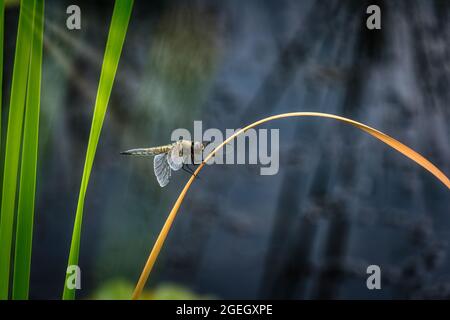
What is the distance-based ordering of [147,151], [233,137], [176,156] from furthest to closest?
[147,151], [176,156], [233,137]

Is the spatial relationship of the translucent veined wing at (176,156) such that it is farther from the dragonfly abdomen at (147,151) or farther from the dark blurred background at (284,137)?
the dark blurred background at (284,137)

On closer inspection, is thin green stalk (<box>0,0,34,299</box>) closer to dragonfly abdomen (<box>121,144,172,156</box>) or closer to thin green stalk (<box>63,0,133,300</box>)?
thin green stalk (<box>63,0,133,300</box>)

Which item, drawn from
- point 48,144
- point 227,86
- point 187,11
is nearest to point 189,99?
point 227,86

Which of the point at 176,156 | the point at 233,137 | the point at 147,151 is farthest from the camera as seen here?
the point at 147,151

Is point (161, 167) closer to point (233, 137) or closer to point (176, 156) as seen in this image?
point (176, 156)

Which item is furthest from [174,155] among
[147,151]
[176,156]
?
[147,151]
